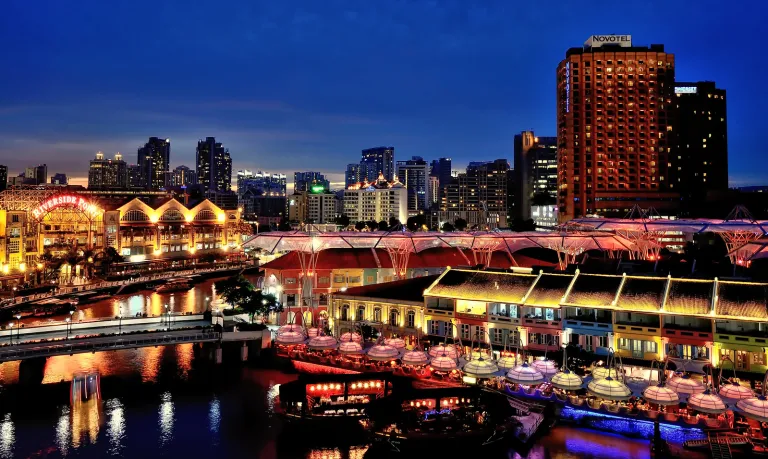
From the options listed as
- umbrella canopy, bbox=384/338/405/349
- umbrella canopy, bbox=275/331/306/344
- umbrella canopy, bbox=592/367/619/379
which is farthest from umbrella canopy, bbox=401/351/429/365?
umbrella canopy, bbox=592/367/619/379

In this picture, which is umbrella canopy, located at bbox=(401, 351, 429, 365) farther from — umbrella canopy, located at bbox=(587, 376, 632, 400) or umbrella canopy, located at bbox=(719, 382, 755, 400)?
umbrella canopy, located at bbox=(719, 382, 755, 400)

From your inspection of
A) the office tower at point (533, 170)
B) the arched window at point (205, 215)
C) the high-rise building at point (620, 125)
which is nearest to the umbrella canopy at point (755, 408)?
the high-rise building at point (620, 125)

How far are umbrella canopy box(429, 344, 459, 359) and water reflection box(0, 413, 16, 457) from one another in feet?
83.7

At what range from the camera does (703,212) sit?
119 m

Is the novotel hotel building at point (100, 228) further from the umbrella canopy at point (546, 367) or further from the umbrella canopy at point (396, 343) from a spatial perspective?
the umbrella canopy at point (546, 367)

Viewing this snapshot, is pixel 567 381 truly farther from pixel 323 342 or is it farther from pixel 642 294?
pixel 323 342

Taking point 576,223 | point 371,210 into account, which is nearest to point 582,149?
point 576,223

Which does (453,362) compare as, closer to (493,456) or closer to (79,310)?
(493,456)

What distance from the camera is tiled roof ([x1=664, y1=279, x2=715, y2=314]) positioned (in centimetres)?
3366

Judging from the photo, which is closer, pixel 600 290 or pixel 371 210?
pixel 600 290

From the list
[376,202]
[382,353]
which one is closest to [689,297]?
[382,353]

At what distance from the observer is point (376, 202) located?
182250mm

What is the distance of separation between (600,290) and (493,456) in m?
13.6

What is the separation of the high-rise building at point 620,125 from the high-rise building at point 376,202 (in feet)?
212
